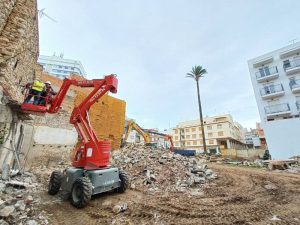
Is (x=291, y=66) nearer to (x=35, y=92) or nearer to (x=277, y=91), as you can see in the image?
(x=277, y=91)

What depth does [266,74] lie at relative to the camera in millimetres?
30250

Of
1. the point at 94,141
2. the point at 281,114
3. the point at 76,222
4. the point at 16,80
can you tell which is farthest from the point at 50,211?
the point at 281,114

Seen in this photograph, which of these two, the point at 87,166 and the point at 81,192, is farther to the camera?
the point at 87,166

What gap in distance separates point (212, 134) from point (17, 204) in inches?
2162

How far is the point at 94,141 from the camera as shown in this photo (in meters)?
6.67

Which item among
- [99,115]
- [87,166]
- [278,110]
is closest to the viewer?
[87,166]

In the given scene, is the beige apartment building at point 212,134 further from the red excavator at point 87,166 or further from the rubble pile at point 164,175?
the red excavator at point 87,166

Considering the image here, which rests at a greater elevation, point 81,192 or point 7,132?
point 7,132

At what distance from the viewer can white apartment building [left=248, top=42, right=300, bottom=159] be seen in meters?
23.4

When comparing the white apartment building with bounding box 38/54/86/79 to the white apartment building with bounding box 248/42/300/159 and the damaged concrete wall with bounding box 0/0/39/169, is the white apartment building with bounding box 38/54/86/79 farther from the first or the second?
the damaged concrete wall with bounding box 0/0/39/169

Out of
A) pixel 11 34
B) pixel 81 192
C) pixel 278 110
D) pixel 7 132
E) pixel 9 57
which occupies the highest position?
pixel 278 110

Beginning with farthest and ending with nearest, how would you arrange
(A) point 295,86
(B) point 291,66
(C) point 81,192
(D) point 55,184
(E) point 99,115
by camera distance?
(B) point 291,66 < (A) point 295,86 < (E) point 99,115 < (D) point 55,184 < (C) point 81,192

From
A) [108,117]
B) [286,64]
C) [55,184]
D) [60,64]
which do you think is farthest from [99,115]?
[60,64]

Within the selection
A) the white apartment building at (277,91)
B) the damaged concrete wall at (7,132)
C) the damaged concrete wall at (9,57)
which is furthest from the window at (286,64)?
the damaged concrete wall at (7,132)
